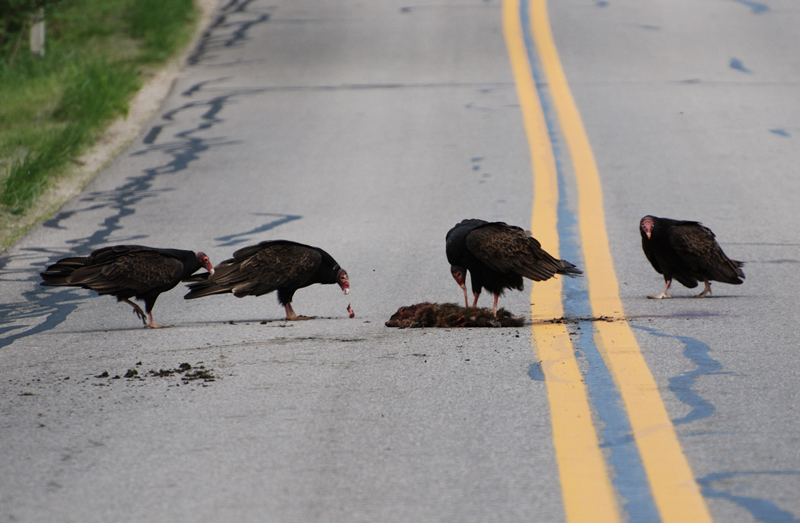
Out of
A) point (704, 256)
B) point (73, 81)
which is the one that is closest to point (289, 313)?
point (704, 256)

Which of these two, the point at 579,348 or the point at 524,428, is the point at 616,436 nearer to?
the point at 524,428

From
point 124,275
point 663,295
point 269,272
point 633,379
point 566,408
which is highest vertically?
point 566,408

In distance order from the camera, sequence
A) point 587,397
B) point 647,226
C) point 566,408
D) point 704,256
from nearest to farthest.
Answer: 1. point 566,408
2. point 587,397
3. point 704,256
4. point 647,226

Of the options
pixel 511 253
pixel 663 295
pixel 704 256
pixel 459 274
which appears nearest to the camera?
pixel 511 253

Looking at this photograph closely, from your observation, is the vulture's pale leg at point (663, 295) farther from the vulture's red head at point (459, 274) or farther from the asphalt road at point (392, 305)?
the vulture's red head at point (459, 274)

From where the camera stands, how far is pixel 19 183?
9.98 meters

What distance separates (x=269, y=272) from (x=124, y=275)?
3.35 ft

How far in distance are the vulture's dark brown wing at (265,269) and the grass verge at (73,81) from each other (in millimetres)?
3395

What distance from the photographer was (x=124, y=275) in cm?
647

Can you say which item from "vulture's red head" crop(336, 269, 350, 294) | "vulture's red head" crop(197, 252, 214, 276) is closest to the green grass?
"vulture's red head" crop(197, 252, 214, 276)

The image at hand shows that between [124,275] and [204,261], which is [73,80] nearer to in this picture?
[204,261]

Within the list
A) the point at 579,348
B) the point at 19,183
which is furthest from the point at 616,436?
the point at 19,183

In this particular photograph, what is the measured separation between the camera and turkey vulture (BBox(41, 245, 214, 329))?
Result: 6484 mm

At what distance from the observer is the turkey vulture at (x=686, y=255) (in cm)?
695
